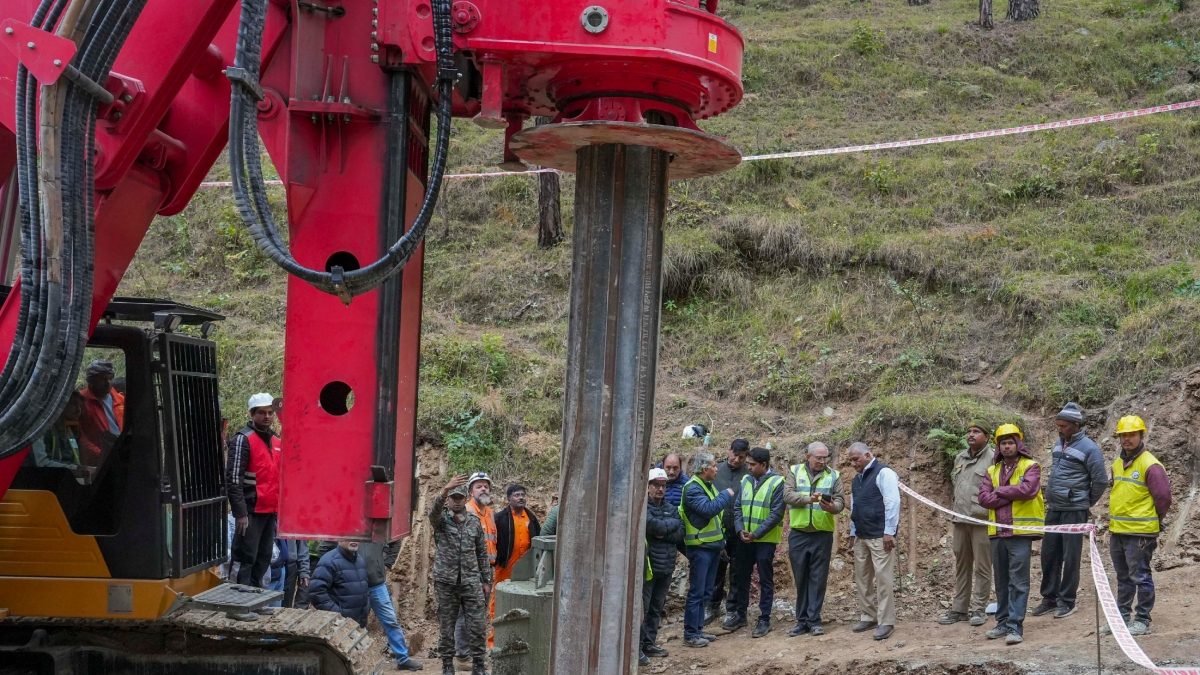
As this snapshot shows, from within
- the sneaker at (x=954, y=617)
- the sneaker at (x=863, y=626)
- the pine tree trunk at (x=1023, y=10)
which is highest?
the pine tree trunk at (x=1023, y=10)

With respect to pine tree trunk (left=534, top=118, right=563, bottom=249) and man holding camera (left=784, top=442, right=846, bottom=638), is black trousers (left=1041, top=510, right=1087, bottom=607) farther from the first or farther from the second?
pine tree trunk (left=534, top=118, right=563, bottom=249)

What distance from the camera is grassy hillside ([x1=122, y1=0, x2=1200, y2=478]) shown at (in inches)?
544

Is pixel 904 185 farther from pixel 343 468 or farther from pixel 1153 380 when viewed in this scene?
pixel 343 468

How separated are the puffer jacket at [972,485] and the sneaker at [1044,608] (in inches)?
34.6

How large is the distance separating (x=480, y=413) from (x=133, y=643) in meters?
7.99

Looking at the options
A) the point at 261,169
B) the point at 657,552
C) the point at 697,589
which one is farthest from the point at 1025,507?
the point at 261,169

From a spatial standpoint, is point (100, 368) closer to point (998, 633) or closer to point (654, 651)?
point (654, 651)

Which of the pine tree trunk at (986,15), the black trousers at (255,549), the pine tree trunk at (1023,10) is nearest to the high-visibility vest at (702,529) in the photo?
the black trousers at (255,549)

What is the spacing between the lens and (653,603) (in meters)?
11.4

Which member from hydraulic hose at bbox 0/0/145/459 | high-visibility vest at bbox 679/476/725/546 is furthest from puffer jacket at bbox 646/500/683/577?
hydraulic hose at bbox 0/0/145/459

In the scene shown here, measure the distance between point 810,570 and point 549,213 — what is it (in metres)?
7.72

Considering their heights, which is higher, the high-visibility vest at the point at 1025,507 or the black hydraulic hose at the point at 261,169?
the black hydraulic hose at the point at 261,169

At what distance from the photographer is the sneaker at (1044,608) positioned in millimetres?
10555

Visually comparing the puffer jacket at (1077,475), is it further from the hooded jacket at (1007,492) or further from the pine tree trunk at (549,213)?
the pine tree trunk at (549,213)
